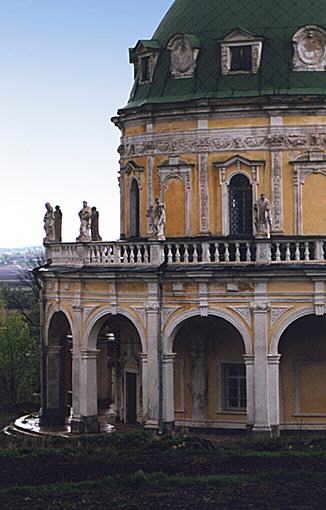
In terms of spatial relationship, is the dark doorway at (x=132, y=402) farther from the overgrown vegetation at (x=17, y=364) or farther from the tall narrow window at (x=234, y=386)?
the overgrown vegetation at (x=17, y=364)

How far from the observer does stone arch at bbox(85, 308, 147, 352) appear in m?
41.4

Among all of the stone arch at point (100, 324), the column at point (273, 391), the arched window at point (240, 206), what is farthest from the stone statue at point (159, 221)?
the column at point (273, 391)

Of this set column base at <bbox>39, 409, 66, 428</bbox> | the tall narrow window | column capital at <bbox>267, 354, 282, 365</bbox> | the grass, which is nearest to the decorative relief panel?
the tall narrow window

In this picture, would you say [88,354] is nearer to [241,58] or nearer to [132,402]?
[132,402]

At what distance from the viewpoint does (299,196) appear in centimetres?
4372

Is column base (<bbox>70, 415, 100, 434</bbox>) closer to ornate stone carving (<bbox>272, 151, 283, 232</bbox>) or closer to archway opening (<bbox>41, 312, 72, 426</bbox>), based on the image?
archway opening (<bbox>41, 312, 72, 426</bbox>)

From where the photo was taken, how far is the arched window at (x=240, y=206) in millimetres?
44281

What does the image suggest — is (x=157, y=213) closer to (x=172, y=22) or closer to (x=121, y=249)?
(x=121, y=249)

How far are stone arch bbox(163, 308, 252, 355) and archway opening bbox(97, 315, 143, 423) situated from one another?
2.33m

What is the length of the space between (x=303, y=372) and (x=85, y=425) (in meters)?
7.03

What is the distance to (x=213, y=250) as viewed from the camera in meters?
40.7

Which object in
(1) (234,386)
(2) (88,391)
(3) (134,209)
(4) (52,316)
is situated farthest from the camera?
(3) (134,209)

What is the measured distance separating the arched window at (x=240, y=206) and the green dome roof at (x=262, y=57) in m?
2.86

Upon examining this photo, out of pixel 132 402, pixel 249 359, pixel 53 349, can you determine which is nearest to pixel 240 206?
pixel 249 359
